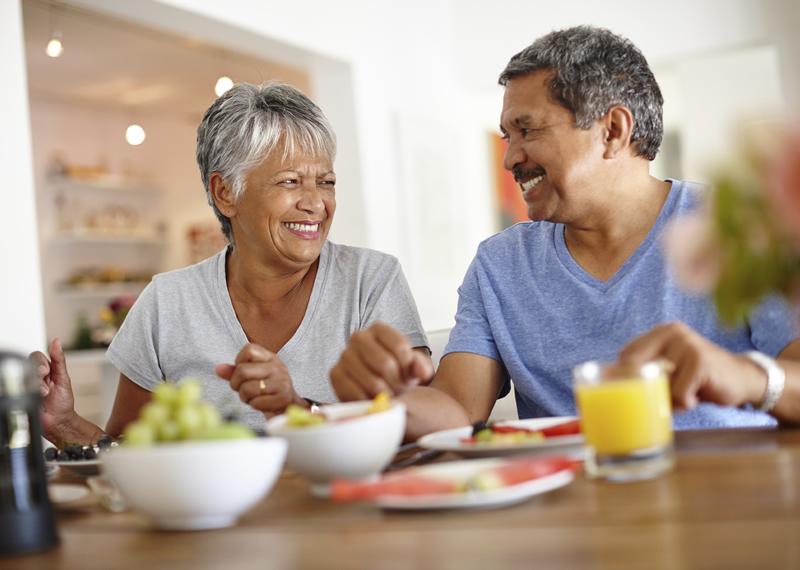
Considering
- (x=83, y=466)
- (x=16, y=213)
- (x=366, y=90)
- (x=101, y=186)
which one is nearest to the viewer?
(x=83, y=466)

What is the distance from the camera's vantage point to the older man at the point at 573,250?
1.82 meters

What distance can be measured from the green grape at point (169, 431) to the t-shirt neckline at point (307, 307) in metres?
1.14

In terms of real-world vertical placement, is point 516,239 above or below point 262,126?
below

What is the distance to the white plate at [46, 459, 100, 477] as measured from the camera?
1531 mm

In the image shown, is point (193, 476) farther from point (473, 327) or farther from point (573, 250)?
point (573, 250)

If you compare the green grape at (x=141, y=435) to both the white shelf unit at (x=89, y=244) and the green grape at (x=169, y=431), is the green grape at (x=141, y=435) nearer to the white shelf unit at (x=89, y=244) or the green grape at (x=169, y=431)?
the green grape at (x=169, y=431)

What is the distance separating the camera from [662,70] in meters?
6.14

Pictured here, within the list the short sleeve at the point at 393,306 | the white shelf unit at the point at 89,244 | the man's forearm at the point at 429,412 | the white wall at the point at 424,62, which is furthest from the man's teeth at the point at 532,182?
the white shelf unit at the point at 89,244

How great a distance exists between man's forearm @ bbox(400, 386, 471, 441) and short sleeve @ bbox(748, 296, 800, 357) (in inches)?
20.1

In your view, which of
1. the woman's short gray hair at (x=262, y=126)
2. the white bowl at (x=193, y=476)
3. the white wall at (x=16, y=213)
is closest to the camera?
the white bowl at (x=193, y=476)

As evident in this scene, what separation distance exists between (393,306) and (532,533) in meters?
1.30

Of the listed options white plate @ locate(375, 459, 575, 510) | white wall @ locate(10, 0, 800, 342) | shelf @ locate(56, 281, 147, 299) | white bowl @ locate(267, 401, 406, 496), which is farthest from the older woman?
shelf @ locate(56, 281, 147, 299)

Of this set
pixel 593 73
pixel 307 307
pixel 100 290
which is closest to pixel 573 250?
pixel 593 73

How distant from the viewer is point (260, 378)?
5.23ft
